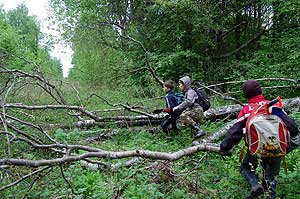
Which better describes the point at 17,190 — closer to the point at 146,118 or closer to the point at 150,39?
the point at 146,118

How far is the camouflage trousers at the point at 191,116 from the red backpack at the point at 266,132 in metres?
3.52

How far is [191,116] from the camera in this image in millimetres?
7398

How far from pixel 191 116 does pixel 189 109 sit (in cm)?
16

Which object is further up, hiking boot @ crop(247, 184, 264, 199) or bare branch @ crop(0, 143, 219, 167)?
bare branch @ crop(0, 143, 219, 167)

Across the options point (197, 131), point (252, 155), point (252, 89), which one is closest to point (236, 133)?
point (252, 155)

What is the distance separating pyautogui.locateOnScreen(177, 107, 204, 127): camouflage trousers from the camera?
7.36 meters

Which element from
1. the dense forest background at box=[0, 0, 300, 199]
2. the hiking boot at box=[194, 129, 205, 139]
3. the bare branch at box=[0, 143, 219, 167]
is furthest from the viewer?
the hiking boot at box=[194, 129, 205, 139]

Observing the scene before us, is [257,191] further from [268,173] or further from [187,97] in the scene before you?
[187,97]

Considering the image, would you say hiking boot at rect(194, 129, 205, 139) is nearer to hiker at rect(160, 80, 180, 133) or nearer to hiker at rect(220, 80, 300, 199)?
hiker at rect(160, 80, 180, 133)

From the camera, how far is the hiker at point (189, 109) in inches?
283

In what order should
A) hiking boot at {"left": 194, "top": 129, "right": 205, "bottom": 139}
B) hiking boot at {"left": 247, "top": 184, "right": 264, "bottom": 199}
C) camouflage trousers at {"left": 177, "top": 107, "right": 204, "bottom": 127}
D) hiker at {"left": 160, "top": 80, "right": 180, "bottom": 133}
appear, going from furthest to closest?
hiker at {"left": 160, "top": 80, "right": 180, "bottom": 133}
camouflage trousers at {"left": 177, "top": 107, "right": 204, "bottom": 127}
hiking boot at {"left": 194, "top": 129, "right": 205, "bottom": 139}
hiking boot at {"left": 247, "top": 184, "right": 264, "bottom": 199}

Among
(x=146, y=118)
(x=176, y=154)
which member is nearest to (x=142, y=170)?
(x=176, y=154)

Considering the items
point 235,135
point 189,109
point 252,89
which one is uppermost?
point 252,89

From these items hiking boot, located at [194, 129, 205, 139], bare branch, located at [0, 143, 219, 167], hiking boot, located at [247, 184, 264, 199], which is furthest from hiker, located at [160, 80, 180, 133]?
hiking boot, located at [247, 184, 264, 199]
